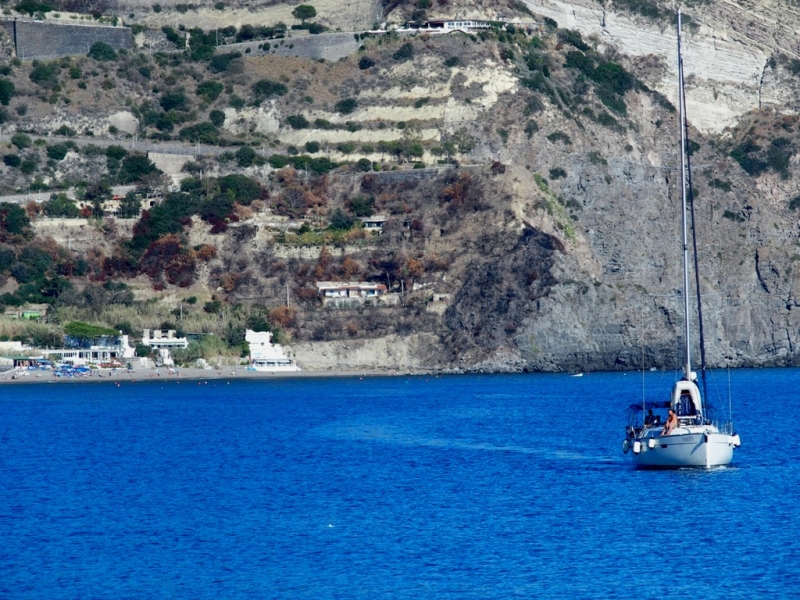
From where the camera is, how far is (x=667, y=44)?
131 m

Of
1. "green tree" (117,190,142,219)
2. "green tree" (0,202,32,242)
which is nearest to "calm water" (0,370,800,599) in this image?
"green tree" (0,202,32,242)

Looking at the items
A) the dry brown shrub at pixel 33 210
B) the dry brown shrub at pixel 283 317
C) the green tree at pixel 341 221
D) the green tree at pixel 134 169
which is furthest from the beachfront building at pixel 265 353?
the green tree at pixel 134 169

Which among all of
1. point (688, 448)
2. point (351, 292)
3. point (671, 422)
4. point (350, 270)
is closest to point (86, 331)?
point (351, 292)

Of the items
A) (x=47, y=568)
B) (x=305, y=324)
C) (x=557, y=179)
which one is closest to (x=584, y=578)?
(x=47, y=568)

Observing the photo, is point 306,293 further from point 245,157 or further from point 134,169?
point 134,169

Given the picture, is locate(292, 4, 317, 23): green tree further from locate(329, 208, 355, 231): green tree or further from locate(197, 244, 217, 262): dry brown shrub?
locate(197, 244, 217, 262): dry brown shrub

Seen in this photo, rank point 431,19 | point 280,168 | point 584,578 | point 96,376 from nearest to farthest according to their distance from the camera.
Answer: point 584,578 → point 96,376 → point 280,168 → point 431,19

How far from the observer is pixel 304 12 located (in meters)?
131

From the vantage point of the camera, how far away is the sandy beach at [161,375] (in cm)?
9750

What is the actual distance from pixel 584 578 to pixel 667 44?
102m

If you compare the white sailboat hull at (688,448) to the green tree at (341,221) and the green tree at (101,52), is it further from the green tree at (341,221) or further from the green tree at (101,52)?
the green tree at (101,52)

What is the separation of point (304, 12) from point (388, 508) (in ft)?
303

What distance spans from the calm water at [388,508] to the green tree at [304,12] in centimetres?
6316

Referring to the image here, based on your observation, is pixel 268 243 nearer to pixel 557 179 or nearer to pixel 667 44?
pixel 557 179
